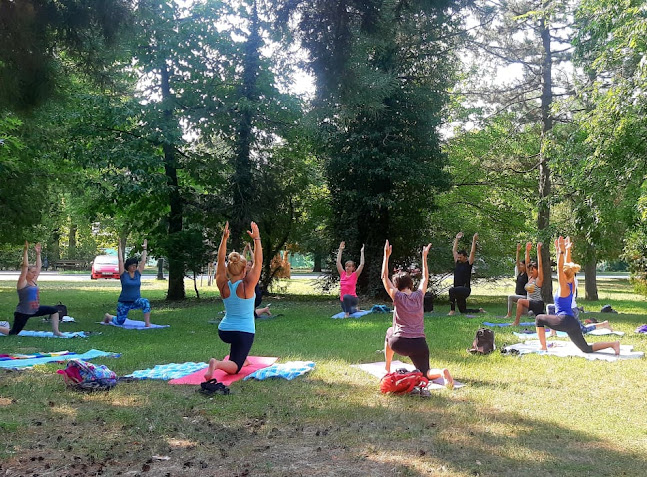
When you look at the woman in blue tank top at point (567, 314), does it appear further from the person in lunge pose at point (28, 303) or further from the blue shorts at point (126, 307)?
the person in lunge pose at point (28, 303)

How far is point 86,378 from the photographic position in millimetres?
6582

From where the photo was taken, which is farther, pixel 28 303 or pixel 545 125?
pixel 545 125

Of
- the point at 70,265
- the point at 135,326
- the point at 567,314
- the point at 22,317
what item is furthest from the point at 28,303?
the point at 70,265

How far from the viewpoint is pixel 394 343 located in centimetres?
694

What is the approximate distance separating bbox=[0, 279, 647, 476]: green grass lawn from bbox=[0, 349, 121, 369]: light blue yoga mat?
0.43 meters

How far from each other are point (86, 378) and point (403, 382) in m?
3.48

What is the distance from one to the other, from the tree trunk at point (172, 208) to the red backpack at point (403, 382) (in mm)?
13631

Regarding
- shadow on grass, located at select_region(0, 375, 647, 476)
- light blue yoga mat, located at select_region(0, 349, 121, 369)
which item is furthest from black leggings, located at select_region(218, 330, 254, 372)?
light blue yoga mat, located at select_region(0, 349, 121, 369)

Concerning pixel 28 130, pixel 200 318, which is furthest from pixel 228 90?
pixel 200 318

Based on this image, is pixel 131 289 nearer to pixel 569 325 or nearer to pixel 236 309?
pixel 236 309

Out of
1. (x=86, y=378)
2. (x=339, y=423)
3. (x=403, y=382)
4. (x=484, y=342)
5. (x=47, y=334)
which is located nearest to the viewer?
(x=339, y=423)

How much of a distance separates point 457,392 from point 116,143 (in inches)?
568

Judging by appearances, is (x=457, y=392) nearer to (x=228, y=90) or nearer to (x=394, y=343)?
(x=394, y=343)

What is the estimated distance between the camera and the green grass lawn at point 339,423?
431cm
